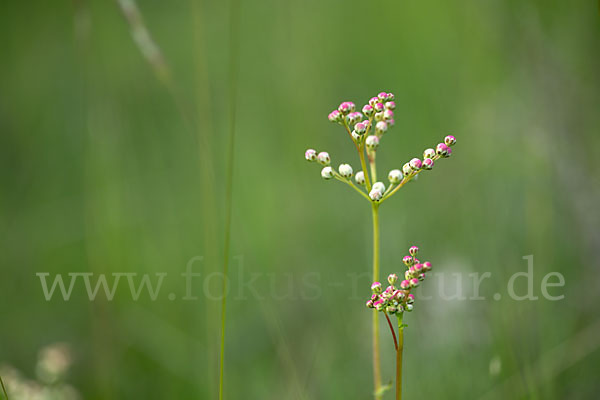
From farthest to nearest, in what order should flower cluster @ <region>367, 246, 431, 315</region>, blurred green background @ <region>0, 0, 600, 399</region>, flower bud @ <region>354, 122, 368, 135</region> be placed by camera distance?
blurred green background @ <region>0, 0, 600, 399</region>, flower bud @ <region>354, 122, 368, 135</region>, flower cluster @ <region>367, 246, 431, 315</region>

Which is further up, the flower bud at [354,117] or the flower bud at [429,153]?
the flower bud at [354,117]

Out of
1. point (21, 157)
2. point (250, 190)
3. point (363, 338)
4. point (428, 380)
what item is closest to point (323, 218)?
point (250, 190)

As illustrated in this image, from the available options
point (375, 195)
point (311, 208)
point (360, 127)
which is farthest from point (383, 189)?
point (311, 208)

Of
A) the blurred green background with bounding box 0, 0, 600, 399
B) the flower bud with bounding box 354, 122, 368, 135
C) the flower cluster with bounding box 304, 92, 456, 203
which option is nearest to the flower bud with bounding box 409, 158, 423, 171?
the flower cluster with bounding box 304, 92, 456, 203

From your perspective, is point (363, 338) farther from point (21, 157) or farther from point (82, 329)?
point (21, 157)

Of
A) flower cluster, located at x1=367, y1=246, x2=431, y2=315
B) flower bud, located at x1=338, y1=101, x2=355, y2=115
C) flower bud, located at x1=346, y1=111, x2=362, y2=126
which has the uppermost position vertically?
flower bud, located at x1=338, y1=101, x2=355, y2=115

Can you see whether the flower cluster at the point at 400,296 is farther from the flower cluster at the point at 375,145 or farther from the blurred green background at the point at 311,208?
the blurred green background at the point at 311,208

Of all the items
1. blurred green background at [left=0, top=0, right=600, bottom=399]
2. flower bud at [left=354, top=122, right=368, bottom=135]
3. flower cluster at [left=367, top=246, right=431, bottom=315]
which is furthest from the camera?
blurred green background at [left=0, top=0, right=600, bottom=399]

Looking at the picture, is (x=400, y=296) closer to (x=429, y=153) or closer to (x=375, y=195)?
(x=375, y=195)

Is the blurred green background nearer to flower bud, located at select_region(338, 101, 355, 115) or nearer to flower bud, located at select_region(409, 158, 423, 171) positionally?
flower bud, located at select_region(338, 101, 355, 115)

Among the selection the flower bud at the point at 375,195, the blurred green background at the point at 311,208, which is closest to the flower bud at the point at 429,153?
the flower bud at the point at 375,195
